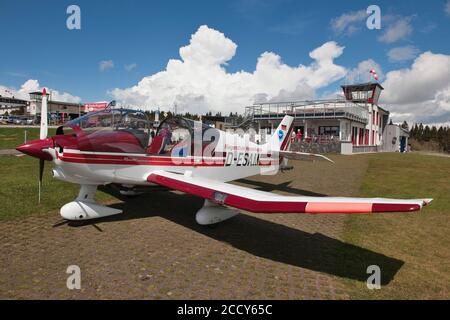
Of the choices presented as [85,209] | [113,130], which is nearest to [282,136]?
[113,130]

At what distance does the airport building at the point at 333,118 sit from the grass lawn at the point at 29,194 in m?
25.5

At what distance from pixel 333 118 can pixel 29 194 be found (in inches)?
1157

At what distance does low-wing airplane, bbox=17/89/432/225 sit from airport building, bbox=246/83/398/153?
973 inches

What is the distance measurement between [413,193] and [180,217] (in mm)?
8513

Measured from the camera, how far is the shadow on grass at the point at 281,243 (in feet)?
14.2

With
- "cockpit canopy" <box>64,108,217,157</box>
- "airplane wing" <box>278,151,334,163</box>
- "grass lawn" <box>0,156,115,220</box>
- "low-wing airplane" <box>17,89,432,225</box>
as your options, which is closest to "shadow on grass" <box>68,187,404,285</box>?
"low-wing airplane" <box>17,89,432,225</box>

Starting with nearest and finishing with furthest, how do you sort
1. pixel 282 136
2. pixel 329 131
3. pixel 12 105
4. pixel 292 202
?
pixel 292 202 → pixel 282 136 → pixel 329 131 → pixel 12 105

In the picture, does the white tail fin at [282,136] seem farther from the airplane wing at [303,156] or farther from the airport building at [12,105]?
the airport building at [12,105]

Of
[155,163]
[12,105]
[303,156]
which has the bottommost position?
[155,163]

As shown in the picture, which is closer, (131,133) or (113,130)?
(113,130)

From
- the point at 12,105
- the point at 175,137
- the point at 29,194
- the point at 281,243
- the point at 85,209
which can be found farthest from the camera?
the point at 12,105

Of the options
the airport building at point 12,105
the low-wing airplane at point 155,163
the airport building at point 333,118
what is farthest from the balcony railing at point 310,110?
the airport building at point 12,105

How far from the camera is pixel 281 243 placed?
5238 mm

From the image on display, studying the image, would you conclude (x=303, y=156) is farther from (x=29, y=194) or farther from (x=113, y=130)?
(x=29, y=194)
